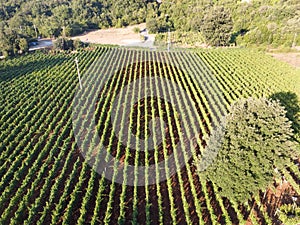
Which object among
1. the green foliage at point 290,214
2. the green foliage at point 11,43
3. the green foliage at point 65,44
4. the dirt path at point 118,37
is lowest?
the green foliage at point 290,214

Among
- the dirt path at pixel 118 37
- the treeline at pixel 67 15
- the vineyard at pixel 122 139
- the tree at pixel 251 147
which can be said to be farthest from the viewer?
the treeline at pixel 67 15

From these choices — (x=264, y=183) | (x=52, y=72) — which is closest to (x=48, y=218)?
(x=264, y=183)

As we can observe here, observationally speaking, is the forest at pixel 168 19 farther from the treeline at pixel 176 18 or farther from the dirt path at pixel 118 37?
the dirt path at pixel 118 37

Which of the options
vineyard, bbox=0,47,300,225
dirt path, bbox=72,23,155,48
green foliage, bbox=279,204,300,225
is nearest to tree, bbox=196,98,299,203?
vineyard, bbox=0,47,300,225

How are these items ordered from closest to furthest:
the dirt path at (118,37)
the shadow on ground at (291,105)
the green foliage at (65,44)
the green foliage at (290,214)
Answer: the green foliage at (290,214), the shadow on ground at (291,105), the green foliage at (65,44), the dirt path at (118,37)

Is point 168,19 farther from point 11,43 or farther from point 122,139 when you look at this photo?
point 122,139

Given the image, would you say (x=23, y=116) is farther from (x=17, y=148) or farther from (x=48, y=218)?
(x=48, y=218)

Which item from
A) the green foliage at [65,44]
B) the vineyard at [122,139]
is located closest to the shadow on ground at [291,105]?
the vineyard at [122,139]
